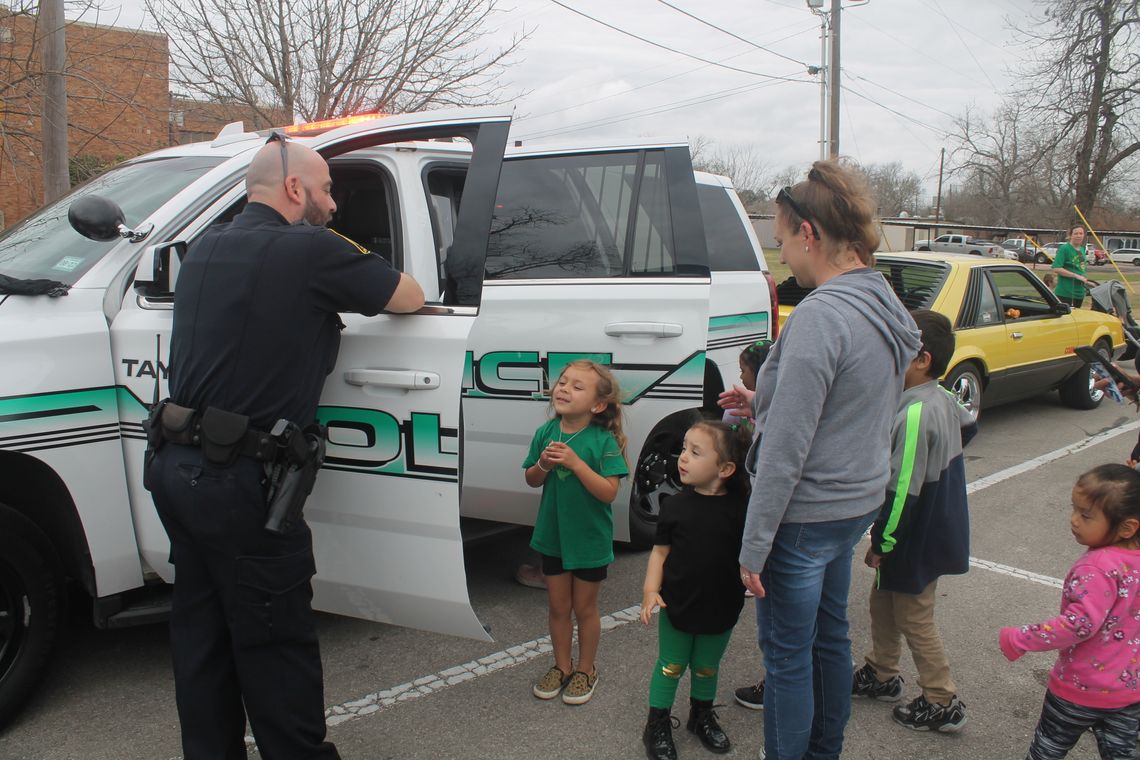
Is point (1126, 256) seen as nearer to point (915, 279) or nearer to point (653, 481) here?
point (915, 279)

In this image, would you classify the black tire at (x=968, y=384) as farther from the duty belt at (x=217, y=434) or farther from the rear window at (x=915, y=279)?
the duty belt at (x=217, y=434)

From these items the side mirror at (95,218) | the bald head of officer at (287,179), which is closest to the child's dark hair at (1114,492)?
the bald head of officer at (287,179)

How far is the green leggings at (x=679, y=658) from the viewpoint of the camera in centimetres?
283

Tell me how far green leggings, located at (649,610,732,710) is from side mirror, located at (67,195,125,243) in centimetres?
228

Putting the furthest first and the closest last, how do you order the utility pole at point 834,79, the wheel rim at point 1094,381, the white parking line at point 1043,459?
the utility pole at point 834,79
the wheel rim at point 1094,381
the white parking line at point 1043,459

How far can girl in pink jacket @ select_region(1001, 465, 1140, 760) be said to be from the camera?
7.83ft

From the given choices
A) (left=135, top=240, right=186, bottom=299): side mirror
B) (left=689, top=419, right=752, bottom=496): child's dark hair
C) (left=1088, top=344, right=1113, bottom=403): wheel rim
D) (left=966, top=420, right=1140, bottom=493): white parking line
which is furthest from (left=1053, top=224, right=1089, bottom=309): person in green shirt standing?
(left=135, top=240, right=186, bottom=299): side mirror

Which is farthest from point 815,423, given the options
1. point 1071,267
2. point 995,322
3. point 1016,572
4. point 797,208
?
point 1071,267

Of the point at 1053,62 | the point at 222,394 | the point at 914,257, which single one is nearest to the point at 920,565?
the point at 222,394

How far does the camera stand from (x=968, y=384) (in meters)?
7.15

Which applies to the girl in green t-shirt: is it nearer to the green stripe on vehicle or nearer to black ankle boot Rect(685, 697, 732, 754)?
black ankle boot Rect(685, 697, 732, 754)

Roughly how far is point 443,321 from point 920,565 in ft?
6.13

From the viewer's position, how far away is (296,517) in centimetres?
237

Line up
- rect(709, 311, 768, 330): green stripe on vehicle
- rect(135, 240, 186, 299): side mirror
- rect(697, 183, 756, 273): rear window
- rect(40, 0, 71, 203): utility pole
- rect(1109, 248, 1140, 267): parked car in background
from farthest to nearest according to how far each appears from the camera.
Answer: rect(1109, 248, 1140, 267): parked car in background < rect(40, 0, 71, 203): utility pole < rect(697, 183, 756, 273): rear window < rect(709, 311, 768, 330): green stripe on vehicle < rect(135, 240, 186, 299): side mirror
